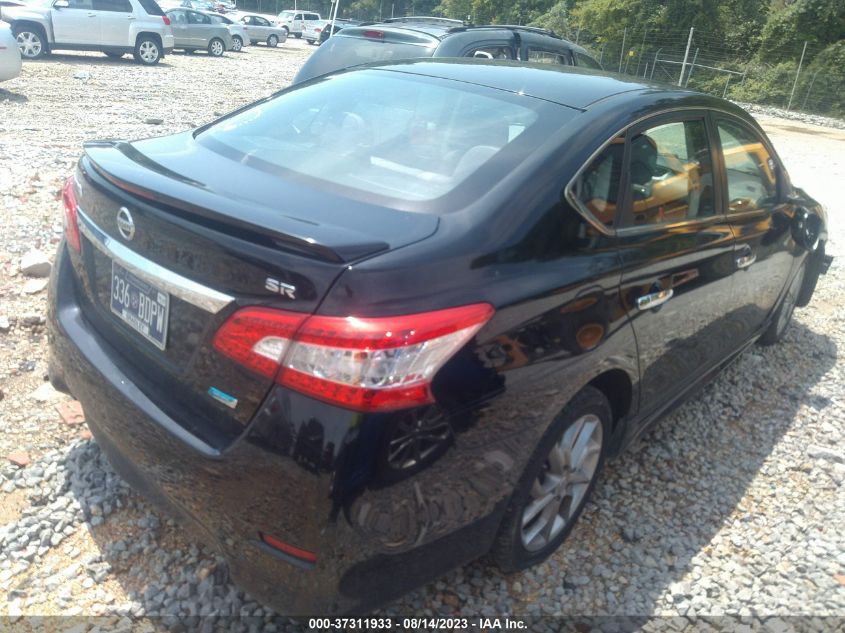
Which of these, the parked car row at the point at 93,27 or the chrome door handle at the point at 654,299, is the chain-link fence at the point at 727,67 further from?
the chrome door handle at the point at 654,299

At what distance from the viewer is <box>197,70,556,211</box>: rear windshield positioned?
232 centimetres

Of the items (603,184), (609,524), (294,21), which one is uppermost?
(294,21)

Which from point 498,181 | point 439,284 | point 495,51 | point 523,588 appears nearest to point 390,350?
point 439,284

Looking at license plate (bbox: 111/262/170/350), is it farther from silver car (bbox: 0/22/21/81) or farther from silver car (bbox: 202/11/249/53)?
silver car (bbox: 202/11/249/53)

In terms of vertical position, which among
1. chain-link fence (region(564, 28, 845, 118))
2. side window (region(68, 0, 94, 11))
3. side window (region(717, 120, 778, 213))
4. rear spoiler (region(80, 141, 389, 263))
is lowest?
rear spoiler (region(80, 141, 389, 263))

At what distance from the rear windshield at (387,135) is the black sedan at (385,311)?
1 cm

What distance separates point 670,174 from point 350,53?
17.3 feet

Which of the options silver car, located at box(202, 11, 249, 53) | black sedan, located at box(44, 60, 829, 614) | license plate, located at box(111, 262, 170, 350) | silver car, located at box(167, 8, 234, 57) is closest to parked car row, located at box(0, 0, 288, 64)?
silver car, located at box(167, 8, 234, 57)

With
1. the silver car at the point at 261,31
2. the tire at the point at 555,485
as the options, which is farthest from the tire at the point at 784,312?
the silver car at the point at 261,31

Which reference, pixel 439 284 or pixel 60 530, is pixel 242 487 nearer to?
pixel 439 284

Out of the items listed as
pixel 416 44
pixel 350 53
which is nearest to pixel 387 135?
pixel 416 44

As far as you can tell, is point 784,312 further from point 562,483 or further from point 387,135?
point 387,135

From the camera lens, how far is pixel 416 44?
703cm

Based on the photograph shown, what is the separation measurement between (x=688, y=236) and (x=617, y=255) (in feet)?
2.04
